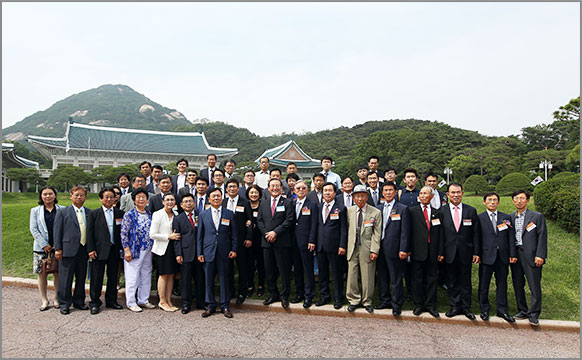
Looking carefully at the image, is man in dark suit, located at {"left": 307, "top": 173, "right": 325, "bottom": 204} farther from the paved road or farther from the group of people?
the paved road

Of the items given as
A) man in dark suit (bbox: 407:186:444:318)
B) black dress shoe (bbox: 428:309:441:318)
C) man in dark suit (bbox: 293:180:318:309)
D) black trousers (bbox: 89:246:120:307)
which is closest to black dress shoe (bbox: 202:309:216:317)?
man in dark suit (bbox: 293:180:318:309)

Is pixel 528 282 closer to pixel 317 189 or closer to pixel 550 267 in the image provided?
pixel 550 267

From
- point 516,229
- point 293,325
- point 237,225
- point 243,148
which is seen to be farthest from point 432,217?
point 243,148

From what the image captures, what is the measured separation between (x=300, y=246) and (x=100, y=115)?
9619cm

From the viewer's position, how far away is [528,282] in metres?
4.63

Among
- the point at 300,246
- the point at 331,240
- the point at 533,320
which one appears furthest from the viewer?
the point at 300,246

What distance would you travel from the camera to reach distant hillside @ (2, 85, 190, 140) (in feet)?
257

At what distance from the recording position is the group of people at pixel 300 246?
15.4 ft

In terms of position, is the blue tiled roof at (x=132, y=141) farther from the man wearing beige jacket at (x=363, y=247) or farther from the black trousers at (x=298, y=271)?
the man wearing beige jacket at (x=363, y=247)

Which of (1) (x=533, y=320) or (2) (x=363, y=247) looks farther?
(2) (x=363, y=247)

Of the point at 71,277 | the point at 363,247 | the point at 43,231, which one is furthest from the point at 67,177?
the point at 363,247

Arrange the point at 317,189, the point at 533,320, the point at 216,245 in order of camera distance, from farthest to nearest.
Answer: the point at 317,189, the point at 216,245, the point at 533,320

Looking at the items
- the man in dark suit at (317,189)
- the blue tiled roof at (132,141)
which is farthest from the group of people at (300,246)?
the blue tiled roof at (132,141)

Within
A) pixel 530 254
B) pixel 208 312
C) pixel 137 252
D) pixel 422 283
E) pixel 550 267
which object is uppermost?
pixel 530 254
